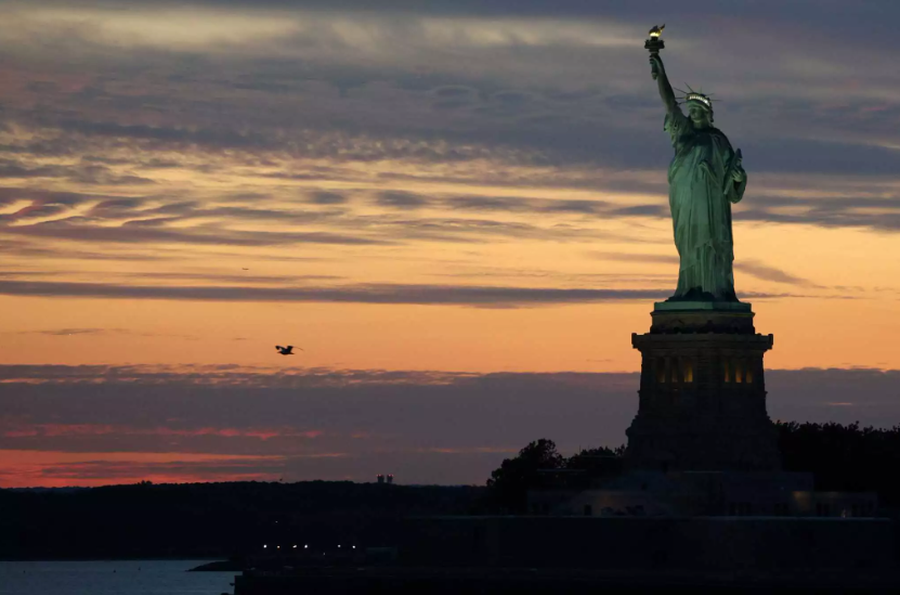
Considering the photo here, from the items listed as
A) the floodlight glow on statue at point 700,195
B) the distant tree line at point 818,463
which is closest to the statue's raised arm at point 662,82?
the floodlight glow on statue at point 700,195

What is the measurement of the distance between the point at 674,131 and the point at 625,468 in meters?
10.9

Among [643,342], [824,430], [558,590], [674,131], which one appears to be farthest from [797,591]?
[824,430]

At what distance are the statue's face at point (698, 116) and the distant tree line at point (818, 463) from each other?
14220 mm

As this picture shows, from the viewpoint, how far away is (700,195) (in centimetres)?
7831

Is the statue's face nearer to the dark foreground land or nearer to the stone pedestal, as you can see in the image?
the stone pedestal

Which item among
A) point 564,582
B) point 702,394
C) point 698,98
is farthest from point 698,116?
point 564,582

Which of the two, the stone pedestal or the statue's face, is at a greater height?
the statue's face

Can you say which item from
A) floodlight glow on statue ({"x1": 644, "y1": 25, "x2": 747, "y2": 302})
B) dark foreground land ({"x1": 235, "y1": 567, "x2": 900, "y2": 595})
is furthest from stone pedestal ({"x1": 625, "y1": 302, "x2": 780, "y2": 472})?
dark foreground land ({"x1": 235, "y1": 567, "x2": 900, "y2": 595})

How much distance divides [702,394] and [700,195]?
254 inches

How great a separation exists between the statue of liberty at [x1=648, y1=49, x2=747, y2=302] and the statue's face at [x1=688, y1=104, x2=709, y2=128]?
0.07m

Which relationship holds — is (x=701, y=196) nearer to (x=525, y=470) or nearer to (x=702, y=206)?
(x=702, y=206)

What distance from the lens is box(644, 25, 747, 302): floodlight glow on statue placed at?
78312 mm

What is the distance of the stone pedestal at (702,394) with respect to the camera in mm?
76500

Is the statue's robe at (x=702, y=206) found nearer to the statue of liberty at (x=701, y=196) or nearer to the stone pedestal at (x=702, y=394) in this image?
the statue of liberty at (x=701, y=196)
